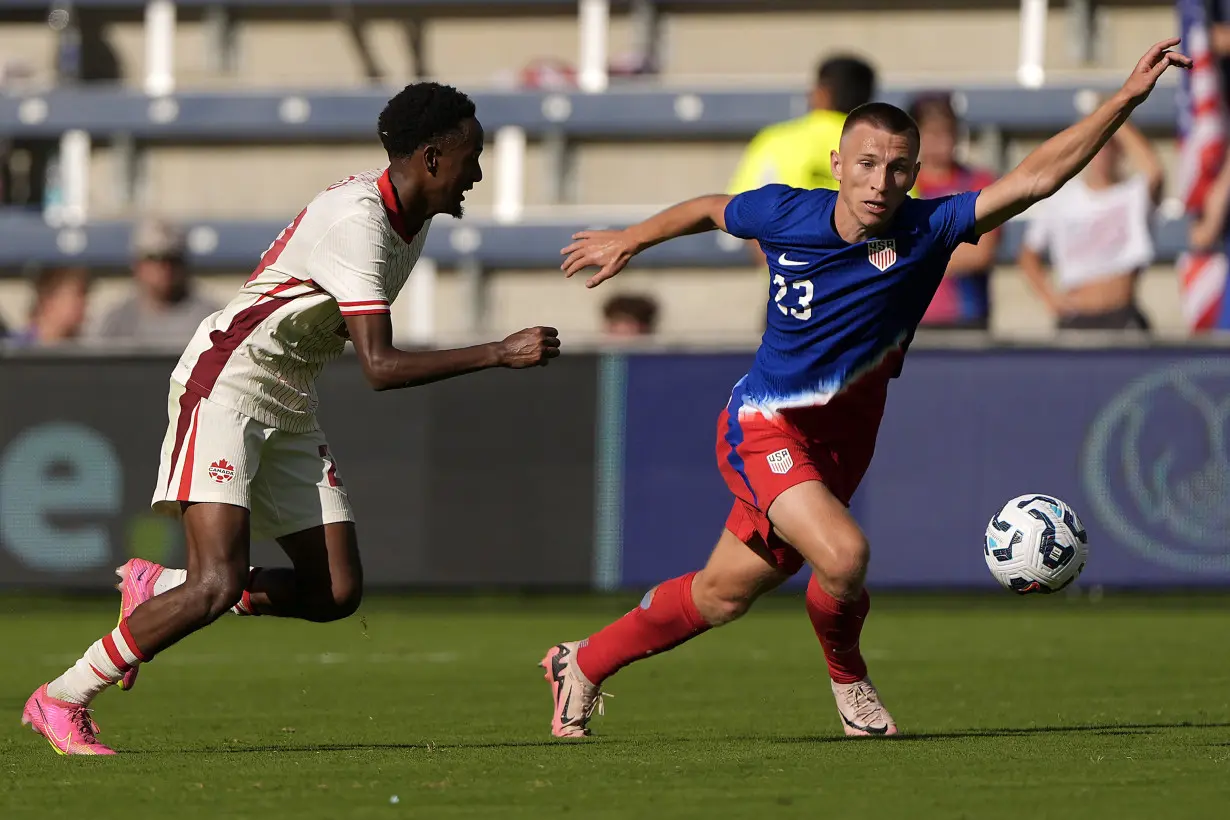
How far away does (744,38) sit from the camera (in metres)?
17.2

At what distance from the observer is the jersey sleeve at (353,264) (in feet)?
19.2

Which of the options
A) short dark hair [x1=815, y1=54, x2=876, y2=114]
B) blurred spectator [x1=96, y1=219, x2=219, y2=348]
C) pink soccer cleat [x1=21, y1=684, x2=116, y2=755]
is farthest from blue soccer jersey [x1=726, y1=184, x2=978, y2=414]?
blurred spectator [x1=96, y1=219, x2=219, y2=348]

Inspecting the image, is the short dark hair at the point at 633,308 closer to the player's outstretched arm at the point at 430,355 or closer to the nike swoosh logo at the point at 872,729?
the nike swoosh logo at the point at 872,729

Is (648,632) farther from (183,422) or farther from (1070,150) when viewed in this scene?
(1070,150)

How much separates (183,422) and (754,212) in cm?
197

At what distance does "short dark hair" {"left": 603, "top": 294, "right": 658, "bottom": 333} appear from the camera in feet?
42.4

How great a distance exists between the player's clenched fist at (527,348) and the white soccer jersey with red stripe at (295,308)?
52 centimetres

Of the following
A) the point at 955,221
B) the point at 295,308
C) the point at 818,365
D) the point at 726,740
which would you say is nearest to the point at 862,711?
the point at 726,740

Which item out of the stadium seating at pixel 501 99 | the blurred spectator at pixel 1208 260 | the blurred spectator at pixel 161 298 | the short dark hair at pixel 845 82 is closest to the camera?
the short dark hair at pixel 845 82

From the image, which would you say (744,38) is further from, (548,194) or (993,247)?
(993,247)

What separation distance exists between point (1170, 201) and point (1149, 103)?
795mm

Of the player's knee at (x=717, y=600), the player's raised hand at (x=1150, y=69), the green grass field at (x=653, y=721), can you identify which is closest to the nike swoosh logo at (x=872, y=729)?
the green grass field at (x=653, y=721)

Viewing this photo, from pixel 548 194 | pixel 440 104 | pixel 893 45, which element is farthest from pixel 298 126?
pixel 440 104

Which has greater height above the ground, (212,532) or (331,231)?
(331,231)
